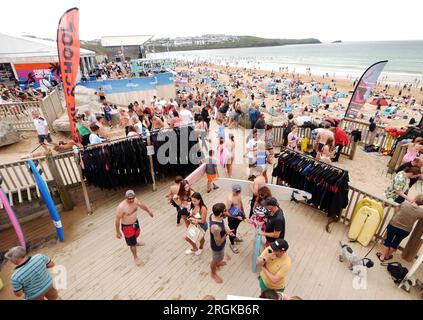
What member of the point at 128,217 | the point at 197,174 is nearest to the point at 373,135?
the point at 197,174

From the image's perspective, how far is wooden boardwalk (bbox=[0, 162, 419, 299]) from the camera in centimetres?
406

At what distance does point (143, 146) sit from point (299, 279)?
4.82 metres

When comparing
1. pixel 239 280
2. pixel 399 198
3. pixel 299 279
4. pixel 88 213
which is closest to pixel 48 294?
pixel 88 213

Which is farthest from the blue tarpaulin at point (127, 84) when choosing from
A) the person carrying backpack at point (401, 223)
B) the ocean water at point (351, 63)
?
the ocean water at point (351, 63)

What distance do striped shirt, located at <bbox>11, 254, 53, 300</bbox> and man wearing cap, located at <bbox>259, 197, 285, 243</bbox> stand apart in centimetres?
342

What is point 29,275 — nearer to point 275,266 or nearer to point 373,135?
point 275,266

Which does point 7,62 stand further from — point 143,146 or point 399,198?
point 399,198

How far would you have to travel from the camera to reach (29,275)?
3137 mm

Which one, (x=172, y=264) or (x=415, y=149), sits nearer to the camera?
(x=172, y=264)

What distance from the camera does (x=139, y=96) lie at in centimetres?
1995

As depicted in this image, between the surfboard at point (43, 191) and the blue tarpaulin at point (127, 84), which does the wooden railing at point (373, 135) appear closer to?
the surfboard at point (43, 191)

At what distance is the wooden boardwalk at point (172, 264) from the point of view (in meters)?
4.06

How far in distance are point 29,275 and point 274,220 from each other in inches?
145

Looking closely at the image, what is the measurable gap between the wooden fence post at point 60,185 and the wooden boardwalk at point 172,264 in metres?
0.23
